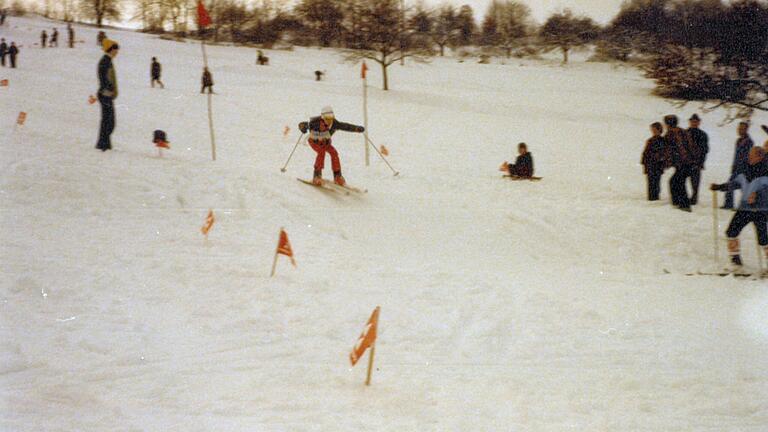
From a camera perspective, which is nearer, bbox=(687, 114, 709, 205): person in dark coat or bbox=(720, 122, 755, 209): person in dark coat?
bbox=(720, 122, 755, 209): person in dark coat

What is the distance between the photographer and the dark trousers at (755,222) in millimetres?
9336

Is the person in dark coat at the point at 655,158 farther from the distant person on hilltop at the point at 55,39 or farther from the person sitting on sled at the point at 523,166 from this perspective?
the distant person on hilltop at the point at 55,39

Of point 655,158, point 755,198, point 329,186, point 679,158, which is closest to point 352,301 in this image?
point 329,186

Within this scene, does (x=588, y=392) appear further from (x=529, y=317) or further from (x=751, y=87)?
(x=751, y=87)

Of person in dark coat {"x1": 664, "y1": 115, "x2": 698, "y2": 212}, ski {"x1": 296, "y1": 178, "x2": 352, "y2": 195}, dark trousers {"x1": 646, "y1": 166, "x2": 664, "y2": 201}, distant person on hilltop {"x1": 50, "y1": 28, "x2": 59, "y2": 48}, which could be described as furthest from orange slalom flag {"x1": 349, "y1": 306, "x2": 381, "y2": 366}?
distant person on hilltop {"x1": 50, "y1": 28, "x2": 59, "y2": 48}

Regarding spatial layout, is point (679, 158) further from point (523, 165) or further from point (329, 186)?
point (329, 186)

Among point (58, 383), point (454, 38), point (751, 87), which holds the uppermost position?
point (454, 38)

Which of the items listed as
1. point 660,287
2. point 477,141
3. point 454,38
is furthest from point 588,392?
point 454,38

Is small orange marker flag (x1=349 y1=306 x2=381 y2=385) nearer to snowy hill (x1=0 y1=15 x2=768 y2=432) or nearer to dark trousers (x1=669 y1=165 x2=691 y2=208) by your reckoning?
snowy hill (x1=0 y1=15 x2=768 y2=432)

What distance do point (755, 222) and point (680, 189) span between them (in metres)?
3.67

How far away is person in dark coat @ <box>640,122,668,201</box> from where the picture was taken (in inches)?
522

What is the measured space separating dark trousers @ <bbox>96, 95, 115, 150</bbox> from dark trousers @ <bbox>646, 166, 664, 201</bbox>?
37.1 ft

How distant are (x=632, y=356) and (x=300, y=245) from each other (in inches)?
196

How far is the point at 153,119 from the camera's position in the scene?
68.0ft
